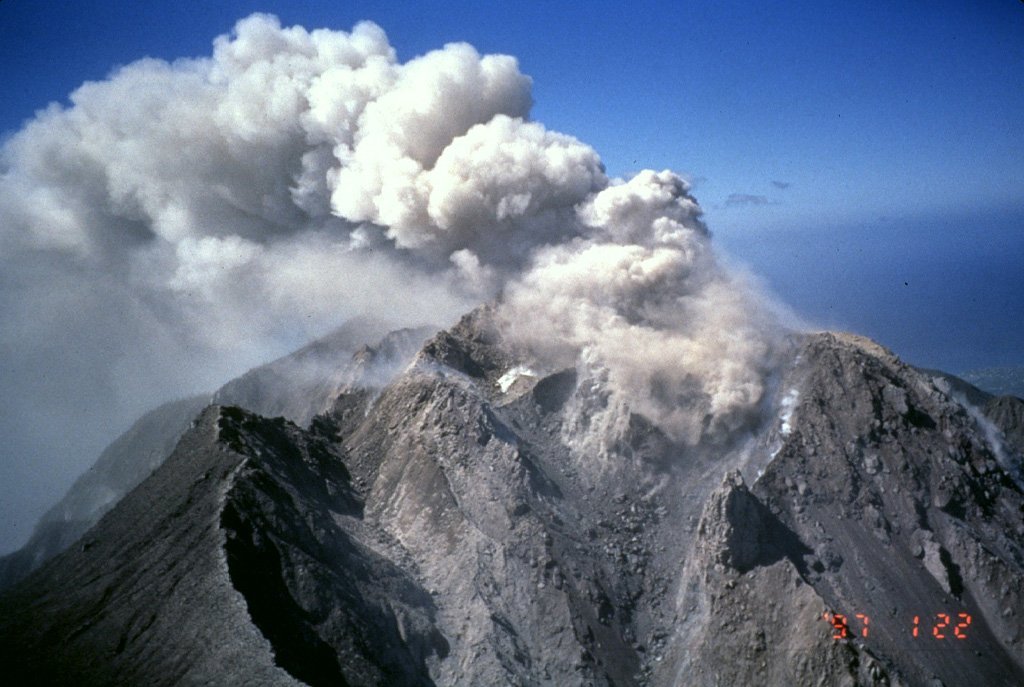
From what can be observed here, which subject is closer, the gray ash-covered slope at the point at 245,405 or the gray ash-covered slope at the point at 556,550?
the gray ash-covered slope at the point at 556,550

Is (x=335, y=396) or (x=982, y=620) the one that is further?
(x=335, y=396)

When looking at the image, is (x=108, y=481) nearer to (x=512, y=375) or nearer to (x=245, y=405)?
(x=245, y=405)

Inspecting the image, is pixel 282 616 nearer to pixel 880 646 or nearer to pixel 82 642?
pixel 82 642

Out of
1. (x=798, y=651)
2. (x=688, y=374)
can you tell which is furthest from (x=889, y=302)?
(x=798, y=651)

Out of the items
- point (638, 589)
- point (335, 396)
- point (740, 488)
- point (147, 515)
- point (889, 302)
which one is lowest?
point (638, 589)
